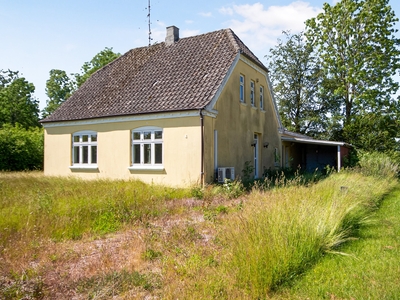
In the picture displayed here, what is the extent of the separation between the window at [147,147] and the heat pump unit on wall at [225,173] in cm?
271

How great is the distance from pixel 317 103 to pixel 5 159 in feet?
95.8

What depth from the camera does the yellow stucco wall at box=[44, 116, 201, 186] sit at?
541 inches

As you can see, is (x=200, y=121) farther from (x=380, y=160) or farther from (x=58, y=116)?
(x=380, y=160)

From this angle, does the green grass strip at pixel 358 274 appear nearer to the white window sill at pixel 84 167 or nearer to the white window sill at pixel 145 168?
the white window sill at pixel 145 168

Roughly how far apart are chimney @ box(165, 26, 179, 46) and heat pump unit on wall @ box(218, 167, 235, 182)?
8.97m

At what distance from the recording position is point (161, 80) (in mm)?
Answer: 16469

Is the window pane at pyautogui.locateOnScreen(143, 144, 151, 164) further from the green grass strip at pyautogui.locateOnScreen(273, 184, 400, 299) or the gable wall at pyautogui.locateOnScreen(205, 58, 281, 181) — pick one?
the green grass strip at pyautogui.locateOnScreen(273, 184, 400, 299)

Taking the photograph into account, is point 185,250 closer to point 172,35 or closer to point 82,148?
point 82,148

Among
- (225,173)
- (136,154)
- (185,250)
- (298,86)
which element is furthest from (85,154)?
(298,86)

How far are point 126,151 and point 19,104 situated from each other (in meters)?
32.7

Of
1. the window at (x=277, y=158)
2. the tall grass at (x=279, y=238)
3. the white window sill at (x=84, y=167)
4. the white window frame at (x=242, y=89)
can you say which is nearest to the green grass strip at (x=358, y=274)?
the tall grass at (x=279, y=238)

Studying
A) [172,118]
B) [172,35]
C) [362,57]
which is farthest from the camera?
[362,57]

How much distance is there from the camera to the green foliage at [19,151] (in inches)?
869

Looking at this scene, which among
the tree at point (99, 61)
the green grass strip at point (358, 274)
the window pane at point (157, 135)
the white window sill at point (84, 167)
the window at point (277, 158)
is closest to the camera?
the green grass strip at point (358, 274)
